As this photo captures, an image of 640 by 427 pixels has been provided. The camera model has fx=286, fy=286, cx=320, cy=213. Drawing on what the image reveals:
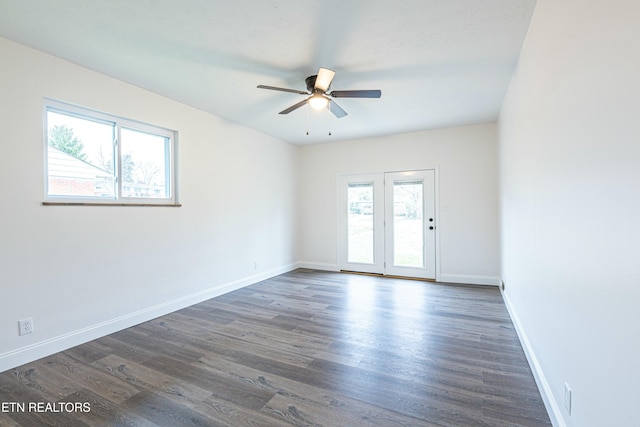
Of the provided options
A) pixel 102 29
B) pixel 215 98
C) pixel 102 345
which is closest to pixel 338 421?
pixel 102 345

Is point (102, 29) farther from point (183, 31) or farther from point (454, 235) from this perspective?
point (454, 235)

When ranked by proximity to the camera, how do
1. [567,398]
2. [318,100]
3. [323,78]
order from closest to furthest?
[567,398]
[323,78]
[318,100]

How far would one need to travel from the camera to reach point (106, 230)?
2.90 m

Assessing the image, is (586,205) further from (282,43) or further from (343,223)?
(343,223)

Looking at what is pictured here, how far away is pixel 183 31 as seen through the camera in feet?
7.30

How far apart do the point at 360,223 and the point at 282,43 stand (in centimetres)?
377

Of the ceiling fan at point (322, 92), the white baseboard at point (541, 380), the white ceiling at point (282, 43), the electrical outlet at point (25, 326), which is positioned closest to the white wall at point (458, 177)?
the white ceiling at point (282, 43)

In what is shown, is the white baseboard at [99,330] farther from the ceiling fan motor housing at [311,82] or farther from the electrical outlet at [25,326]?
the ceiling fan motor housing at [311,82]

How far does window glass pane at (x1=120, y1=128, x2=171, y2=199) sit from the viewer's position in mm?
3176

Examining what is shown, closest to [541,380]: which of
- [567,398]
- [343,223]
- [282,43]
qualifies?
[567,398]

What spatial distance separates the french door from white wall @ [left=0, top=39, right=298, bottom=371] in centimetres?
183

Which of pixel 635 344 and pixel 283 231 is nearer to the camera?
pixel 635 344

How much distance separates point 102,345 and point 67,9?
2740 mm

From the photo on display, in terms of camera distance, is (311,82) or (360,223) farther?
(360,223)
